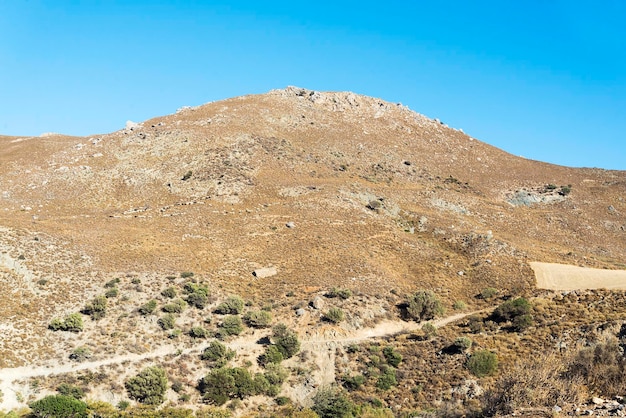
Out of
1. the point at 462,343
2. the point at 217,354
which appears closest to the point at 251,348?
the point at 217,354

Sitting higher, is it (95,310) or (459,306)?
(459,306)

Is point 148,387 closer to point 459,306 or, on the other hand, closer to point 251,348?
point 251,348

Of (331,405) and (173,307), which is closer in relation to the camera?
(331,405)

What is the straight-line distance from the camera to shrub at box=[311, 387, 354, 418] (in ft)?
92.1

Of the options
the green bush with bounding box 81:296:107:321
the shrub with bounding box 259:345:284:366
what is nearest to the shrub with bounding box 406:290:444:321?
the shrub with bounding box 259:345:284:366

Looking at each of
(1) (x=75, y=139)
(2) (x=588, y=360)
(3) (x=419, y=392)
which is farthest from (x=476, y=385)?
(1) (x=75, y=139)

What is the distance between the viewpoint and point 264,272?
48.8 metres

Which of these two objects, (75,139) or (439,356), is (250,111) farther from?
(439,356)

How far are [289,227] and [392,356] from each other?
27721 mm

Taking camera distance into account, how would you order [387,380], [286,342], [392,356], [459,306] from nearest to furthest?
[387,380] < [392,356] < [286,342] < [459,306]

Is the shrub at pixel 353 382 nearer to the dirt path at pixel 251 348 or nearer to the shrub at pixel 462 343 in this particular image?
the dirt path at pixel 251 348

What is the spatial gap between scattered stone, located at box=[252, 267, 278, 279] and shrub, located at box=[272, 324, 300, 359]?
416 inches

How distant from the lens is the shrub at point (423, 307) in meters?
43.4

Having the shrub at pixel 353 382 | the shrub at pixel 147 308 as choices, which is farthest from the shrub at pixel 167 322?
the shrub at pixel 353 382
